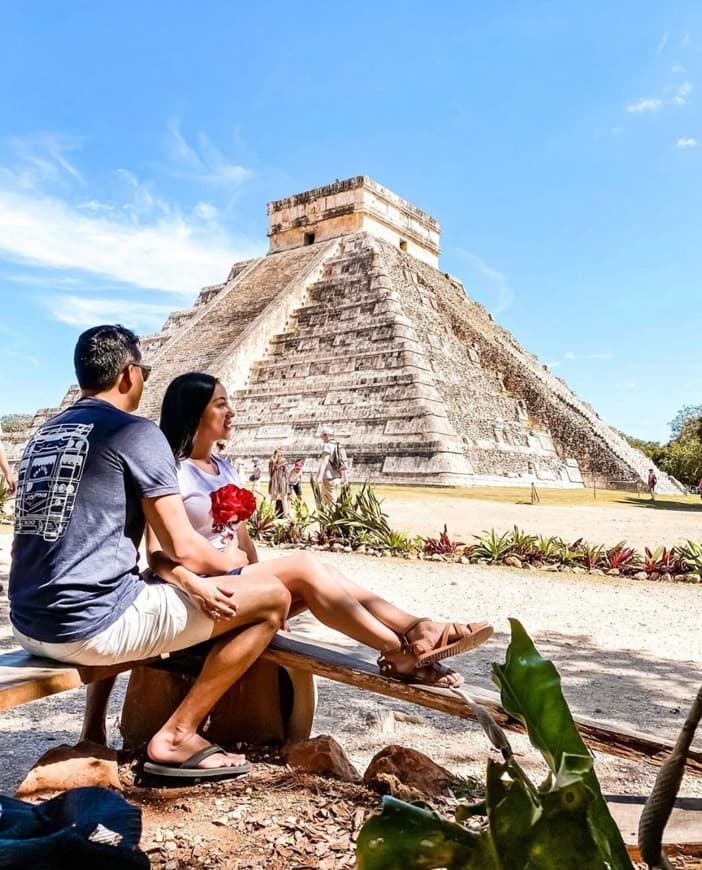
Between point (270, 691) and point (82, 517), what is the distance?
0.98 meters

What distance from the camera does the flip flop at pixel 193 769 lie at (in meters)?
2.14

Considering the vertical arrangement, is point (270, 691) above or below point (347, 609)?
below

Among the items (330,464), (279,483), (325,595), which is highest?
(330,464)

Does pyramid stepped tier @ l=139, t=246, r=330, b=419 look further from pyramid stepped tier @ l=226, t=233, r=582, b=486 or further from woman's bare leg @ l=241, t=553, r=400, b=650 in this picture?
woman's bare leg @ l=241, t=553, r=400, b=650

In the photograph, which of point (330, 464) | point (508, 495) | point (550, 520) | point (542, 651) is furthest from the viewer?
point (508, 495)

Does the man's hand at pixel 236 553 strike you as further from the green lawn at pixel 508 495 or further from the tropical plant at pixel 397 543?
the green lawn at pixel 508 495

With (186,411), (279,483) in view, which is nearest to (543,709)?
(186,411)

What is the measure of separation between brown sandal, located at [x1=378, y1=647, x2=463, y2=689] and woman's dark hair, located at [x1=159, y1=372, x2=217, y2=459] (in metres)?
1.11

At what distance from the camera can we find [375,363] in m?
18.3

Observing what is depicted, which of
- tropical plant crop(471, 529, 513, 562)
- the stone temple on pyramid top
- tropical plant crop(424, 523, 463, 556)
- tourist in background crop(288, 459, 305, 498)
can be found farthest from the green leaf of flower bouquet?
the stone temple on pyramid top

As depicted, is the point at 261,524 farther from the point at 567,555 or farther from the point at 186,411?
the point at 186,411

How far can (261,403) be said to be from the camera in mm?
19594

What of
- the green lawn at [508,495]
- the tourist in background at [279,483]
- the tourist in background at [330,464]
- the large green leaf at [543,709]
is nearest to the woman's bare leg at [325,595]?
the large green leaf at [543,709]

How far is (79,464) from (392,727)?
6.02 feet
